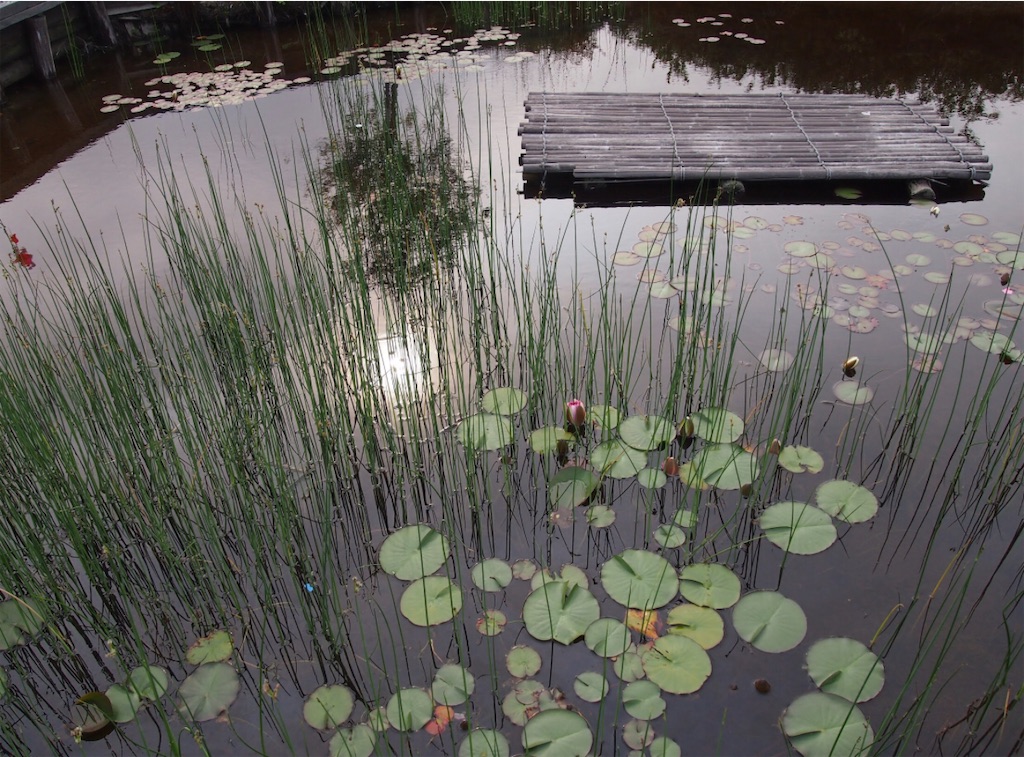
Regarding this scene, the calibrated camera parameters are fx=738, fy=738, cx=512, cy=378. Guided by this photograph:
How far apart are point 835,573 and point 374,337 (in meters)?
1.47

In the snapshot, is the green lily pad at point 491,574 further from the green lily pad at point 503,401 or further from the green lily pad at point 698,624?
the green lily pad at point 503,401

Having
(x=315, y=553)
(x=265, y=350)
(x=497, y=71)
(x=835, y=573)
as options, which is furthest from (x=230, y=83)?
(x=835, y=573)

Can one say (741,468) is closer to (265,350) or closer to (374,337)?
(374,337)

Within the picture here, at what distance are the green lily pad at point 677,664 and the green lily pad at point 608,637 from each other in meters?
0.06

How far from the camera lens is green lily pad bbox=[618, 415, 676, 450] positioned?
216 centimetres

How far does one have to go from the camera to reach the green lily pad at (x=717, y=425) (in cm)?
216

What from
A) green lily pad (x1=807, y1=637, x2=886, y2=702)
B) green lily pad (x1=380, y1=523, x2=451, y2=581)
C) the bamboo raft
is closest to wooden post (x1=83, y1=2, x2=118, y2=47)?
the bamboo raft

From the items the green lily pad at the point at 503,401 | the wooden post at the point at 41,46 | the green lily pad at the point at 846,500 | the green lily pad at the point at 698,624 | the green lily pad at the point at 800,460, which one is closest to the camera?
the green lily pad at the point at 698,624

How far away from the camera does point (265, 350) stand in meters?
2.51

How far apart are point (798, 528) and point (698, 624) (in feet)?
1.37

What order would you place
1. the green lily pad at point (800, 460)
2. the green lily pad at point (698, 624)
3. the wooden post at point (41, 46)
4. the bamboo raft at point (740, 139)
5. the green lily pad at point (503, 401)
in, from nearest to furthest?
the green lily pad at point (698, 624), the green lily pad at point (800, 460), the green lily pad at point (503, 401), the bamboo raft at point (740, 139), the wooden post at point (41, 46)

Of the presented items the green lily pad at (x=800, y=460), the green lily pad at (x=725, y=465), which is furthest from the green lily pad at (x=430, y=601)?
the green lily pad at (x=800, y=460)

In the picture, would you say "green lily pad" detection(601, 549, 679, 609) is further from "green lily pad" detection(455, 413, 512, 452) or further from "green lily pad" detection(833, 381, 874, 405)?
"green lily pad" detection(833, 381, 874, 405)

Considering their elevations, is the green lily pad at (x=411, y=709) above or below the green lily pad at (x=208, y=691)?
above
